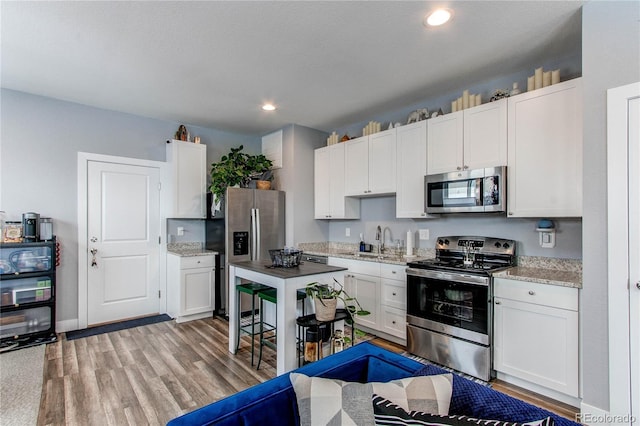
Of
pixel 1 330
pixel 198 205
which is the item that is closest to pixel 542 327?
pixel 198 205

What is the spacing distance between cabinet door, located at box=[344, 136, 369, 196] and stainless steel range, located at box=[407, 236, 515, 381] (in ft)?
4.42

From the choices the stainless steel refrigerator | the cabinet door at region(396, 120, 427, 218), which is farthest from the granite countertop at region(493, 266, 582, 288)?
the stainless steel refrigerator

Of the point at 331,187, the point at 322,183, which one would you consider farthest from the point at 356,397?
the point at 322,183

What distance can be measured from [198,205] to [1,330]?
2.41 metres

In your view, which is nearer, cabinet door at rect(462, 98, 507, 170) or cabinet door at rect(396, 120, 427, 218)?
cabinet door at rect(462, 98, 507, 170)

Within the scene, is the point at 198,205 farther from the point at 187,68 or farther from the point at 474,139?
the point at 474,139

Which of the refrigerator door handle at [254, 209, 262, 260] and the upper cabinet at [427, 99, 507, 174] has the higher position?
the upper cabinet at [427, 99, 507, 174]

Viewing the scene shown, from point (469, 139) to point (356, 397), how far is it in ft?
9.08

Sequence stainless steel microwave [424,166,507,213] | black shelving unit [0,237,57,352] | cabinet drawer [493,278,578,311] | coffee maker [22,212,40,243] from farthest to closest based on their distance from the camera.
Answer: coffee maker [22,212,40,243] → black shelving unit [0,237,57,352] → stainless steel microwave [424,166,507,213] → cabinet drawer [493,278,578,311]

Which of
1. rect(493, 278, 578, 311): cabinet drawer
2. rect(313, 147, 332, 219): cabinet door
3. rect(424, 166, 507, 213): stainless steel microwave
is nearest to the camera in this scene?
rect(493, 278, 578, 311): cabinet drawer

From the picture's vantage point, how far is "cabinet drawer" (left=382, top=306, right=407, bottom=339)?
3.30 meters

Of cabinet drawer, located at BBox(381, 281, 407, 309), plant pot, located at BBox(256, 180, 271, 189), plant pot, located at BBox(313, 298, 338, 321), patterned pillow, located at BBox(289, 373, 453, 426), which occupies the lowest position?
cabinet drawer, located at BBox(381, 281, 407, 309)

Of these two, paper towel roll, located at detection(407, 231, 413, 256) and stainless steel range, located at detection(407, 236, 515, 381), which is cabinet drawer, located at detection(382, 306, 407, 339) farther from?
paper towel roll, located at detection(407, 231, 413, 256)

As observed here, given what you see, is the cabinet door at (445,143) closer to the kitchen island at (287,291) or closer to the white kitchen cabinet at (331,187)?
the white kitchen cabinet at (331,187)
